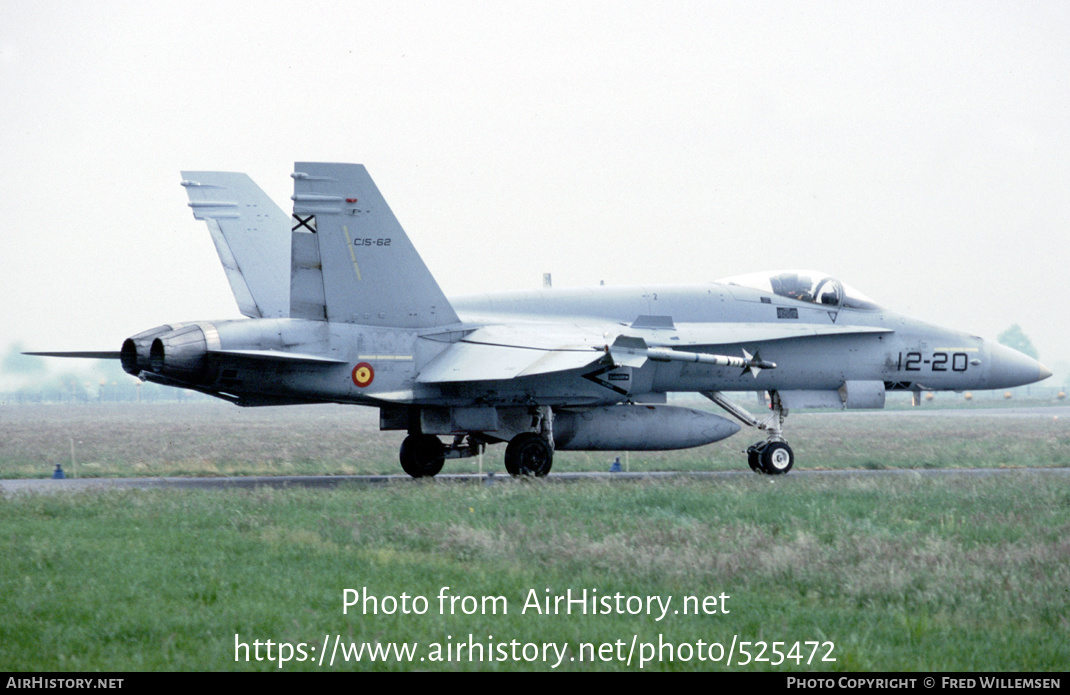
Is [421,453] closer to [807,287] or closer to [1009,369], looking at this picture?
[807,287]

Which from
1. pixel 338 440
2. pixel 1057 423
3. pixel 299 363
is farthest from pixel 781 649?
pixel 1057 423

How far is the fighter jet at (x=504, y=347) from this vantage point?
53.8 feet

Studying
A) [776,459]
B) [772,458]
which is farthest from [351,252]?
[776,459]

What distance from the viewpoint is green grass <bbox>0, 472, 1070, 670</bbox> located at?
6895 mm

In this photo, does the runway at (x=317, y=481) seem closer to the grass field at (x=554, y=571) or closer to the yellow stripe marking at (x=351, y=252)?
the grass field at (x=554, y=571)

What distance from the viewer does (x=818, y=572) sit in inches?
357

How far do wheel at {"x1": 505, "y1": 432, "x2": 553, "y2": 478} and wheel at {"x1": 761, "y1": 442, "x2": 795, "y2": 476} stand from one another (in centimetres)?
452

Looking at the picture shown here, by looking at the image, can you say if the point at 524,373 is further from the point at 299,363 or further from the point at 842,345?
the point at 842,345

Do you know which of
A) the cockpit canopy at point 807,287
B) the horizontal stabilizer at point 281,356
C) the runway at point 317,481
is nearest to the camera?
the horizontal stabilizer at point 281,356

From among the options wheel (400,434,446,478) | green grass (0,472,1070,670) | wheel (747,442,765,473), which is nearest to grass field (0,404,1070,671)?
green grass (0,472,1070,670)

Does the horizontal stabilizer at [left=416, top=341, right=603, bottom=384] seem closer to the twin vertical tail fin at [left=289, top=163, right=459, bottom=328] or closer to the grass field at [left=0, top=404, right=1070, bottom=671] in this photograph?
the twin vertical tail fin at [left=289, top=163, right=459, bottom=328]

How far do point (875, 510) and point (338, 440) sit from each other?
26343 mm

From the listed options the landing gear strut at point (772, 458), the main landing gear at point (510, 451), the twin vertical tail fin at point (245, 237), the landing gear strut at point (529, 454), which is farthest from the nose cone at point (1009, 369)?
the twin vertical tail fin at point (245, 237)

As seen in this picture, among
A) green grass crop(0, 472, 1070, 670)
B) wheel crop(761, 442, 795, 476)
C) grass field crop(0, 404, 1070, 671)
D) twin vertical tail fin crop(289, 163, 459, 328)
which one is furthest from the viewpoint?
wheel crop(761, 442, 795, 476)
